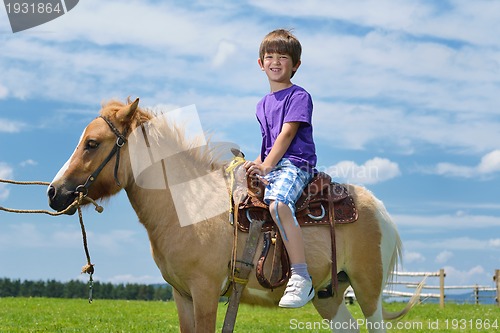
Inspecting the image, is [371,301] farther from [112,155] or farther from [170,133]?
[112,155]

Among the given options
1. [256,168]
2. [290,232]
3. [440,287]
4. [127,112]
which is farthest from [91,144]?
[440,287]

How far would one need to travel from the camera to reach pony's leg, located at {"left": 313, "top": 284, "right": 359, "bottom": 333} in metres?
5.97

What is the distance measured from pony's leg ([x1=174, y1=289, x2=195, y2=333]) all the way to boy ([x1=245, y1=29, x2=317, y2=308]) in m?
0.86

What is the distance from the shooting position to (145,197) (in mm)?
5242

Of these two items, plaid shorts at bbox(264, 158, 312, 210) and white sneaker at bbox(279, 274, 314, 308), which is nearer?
white sneaker at bbox(279, 274, 314, 308)

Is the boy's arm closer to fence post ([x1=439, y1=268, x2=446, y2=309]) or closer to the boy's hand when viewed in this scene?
the boy's hand

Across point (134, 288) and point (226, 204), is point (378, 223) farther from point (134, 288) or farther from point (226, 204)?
point (134, 288)

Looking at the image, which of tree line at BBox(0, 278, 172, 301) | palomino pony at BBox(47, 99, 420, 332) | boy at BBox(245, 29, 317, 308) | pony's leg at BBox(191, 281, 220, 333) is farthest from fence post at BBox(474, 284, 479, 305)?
pony's leg at BBox(191, 281, 220, 333)

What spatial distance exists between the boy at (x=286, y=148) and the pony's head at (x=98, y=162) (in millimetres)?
1172

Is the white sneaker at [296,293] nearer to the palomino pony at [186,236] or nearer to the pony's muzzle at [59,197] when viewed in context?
the palomino pony at [186,236]

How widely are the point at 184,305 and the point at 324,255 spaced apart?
1.42 meters

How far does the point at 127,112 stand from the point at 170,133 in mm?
492

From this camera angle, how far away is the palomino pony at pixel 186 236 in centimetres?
500

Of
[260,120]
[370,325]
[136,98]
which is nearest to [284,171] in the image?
[260,120]
